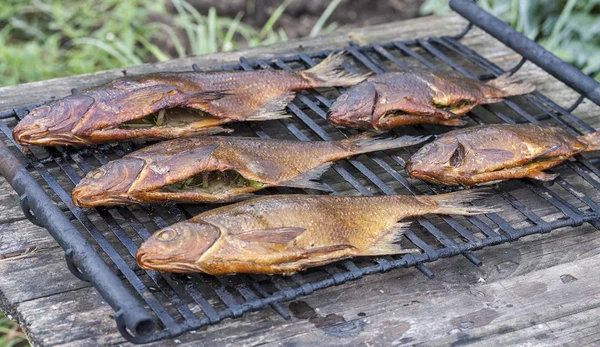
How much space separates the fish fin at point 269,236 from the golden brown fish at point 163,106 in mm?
1008

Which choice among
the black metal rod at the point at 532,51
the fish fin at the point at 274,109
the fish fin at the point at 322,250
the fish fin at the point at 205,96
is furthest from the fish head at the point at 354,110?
the black metal rod at the point at 532,51

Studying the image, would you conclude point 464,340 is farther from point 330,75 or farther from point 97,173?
point 330,75

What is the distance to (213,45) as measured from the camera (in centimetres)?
670

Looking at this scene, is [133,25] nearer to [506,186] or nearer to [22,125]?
[22,125]

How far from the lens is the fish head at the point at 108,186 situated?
332cm

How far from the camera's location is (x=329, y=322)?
313cm

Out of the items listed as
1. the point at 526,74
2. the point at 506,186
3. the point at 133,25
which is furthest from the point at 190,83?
the point at 133,25

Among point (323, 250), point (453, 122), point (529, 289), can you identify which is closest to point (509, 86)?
point (453, 122)

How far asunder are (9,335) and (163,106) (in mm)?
2128

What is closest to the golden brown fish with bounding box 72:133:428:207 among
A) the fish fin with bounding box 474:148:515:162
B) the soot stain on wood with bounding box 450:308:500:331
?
the fish fin with bounding box 474:148:515:162

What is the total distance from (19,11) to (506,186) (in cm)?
525

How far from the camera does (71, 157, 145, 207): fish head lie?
332 cm

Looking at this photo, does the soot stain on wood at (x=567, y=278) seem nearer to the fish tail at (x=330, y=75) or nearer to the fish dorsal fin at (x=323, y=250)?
the fish dorsal fin at (x=323, y=250)

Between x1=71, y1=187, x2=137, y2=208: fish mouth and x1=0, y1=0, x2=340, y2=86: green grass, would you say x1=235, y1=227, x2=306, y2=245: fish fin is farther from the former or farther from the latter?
x1=0, y1=0, x2=340, y2=86: green grass
